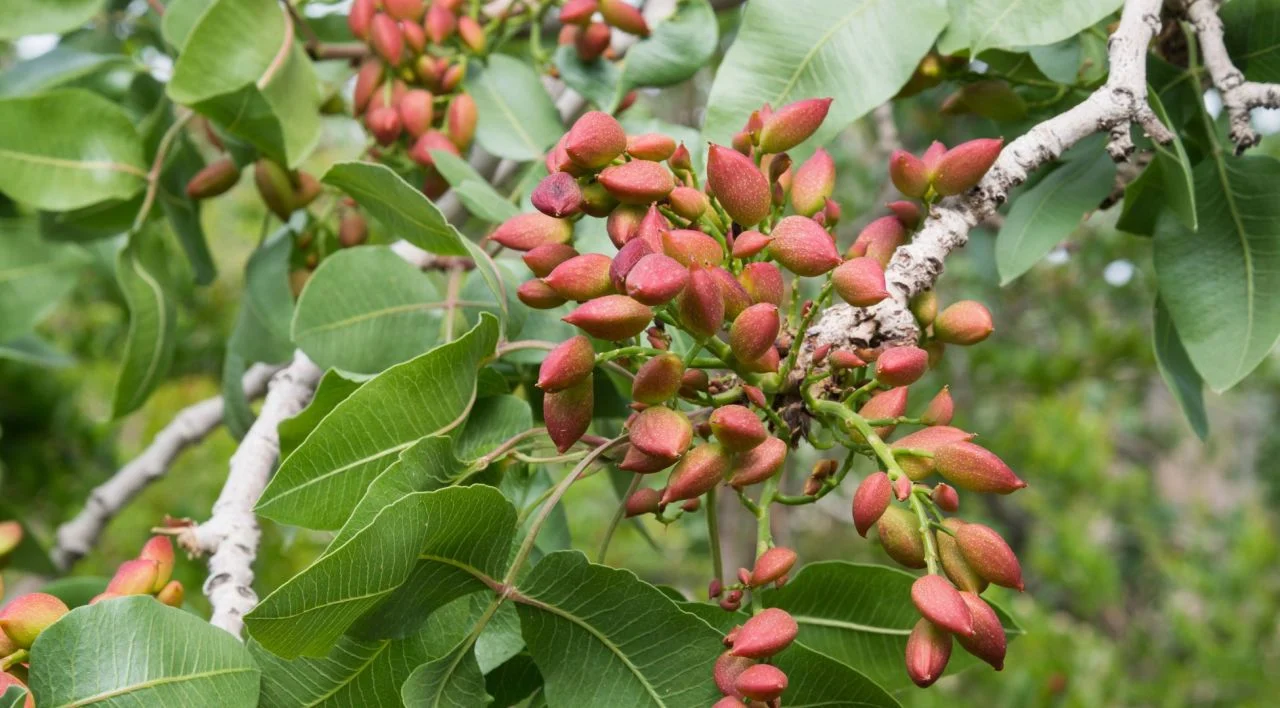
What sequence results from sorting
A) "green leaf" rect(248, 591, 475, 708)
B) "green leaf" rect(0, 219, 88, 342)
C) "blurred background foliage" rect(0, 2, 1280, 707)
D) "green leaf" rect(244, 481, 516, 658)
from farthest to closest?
"blurred background foliage" rect(0, 2, 1280, 707)
"green leaf" rect(0, 219, 88, 342)
"green leaf" rect(248, 591, 475, 708)
"green leaf" rect(244, 481, 516, 658)

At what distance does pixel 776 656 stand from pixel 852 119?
1.38ft

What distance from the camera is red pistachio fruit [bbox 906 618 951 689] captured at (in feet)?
1.96

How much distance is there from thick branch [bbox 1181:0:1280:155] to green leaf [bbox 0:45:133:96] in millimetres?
1144

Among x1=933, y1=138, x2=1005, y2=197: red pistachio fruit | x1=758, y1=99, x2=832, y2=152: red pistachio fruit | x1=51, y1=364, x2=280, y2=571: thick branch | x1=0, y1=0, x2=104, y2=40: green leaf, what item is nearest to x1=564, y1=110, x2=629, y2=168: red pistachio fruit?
x1=758, y1=99, x2=832, y2=152: red pistachio fruit

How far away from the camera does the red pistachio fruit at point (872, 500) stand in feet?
2.02

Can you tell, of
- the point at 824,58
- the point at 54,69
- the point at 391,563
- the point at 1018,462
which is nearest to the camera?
the point at 391,563

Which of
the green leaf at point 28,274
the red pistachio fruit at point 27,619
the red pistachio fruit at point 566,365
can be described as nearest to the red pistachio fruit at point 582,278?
the red pistachio fruit at point 566,365

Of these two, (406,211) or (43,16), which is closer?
(406,211)

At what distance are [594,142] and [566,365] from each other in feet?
0.47

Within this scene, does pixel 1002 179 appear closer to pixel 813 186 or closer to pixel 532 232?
pixel 813 186

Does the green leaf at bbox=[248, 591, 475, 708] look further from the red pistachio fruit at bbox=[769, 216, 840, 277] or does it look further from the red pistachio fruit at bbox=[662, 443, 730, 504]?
the red pistachio fruit at bbox=[769, 216, 840, 277]

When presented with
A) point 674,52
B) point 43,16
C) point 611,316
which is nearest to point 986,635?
point 611,316

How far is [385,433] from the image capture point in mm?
696

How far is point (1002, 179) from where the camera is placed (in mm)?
758
